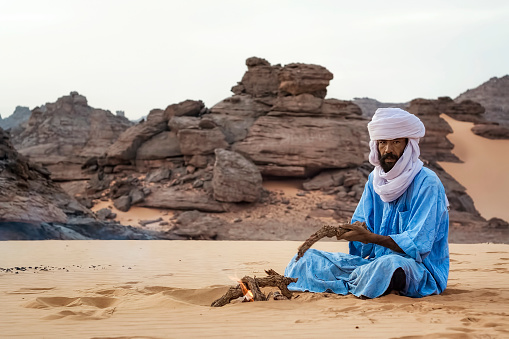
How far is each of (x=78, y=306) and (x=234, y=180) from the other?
1658 centimetres

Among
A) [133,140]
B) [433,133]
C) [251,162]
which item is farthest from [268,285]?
[433,133]

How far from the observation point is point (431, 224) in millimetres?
4516

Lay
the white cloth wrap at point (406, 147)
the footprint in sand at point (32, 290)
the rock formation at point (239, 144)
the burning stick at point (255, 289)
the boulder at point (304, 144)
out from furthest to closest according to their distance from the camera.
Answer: the boulder at point (304, 144) → the rock formation at point (239, 144) → the footprint in sand at point (32, 290) → the white cloth wrap at point (406, 147) → the burning stick at point (255, 289)

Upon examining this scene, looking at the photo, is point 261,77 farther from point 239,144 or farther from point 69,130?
point 69,130

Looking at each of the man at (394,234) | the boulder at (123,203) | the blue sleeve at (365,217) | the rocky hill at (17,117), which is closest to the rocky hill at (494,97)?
the boulder at (123,203)

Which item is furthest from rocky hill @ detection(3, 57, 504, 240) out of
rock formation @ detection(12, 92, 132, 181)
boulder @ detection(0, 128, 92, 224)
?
rock formation @ detection(12, 92, 132, 181)

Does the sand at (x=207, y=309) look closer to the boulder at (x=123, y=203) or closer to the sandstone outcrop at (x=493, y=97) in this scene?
the boulder at (x=123, y=203)

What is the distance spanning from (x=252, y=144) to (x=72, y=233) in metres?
10.4

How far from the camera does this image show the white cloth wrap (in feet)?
15.8

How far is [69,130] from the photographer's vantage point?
37.5 metres

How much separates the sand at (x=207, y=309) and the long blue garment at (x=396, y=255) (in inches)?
6.1

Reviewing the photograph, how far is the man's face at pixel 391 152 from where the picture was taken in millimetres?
4902

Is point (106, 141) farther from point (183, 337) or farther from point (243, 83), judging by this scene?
point (183, 337)

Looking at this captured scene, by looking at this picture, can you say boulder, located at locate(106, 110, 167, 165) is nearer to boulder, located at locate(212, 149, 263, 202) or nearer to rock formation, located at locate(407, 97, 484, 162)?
boulder, located at locate(212, 149, 263, 202)
